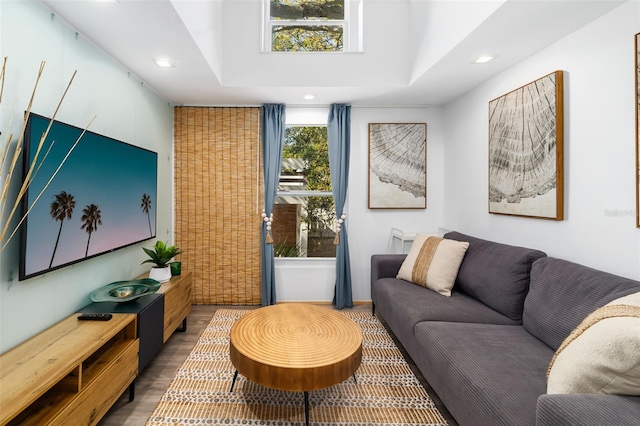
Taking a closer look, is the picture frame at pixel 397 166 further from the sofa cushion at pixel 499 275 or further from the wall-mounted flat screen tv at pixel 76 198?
the wall-mounted flat screen tv at pixel 76 198

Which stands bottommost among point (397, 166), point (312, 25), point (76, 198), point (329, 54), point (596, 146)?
point (76, 198)

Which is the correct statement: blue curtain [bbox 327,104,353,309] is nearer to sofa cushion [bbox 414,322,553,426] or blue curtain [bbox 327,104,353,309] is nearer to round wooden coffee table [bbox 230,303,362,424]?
round wooden coffee table [bbox 230,303,362,424]

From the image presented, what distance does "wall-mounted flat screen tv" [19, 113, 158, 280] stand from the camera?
4.89 ft

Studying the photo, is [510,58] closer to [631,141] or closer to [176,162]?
[631,141]

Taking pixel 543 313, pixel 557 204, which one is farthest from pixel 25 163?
pixel 557 204

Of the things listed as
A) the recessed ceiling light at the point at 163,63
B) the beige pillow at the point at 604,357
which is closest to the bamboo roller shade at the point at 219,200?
the recessed ceiling light at the point at 163,63

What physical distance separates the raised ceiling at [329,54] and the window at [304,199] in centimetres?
49

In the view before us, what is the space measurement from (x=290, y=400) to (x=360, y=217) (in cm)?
215

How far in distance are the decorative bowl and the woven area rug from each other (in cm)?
64

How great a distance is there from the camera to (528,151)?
7.17 ft

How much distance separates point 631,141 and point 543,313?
1.04 meters

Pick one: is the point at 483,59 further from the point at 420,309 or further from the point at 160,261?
the point at 160,261

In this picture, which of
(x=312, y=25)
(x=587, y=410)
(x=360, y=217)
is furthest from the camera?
(x=360, y=217)

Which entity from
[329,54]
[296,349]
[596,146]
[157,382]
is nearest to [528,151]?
[596,146]
